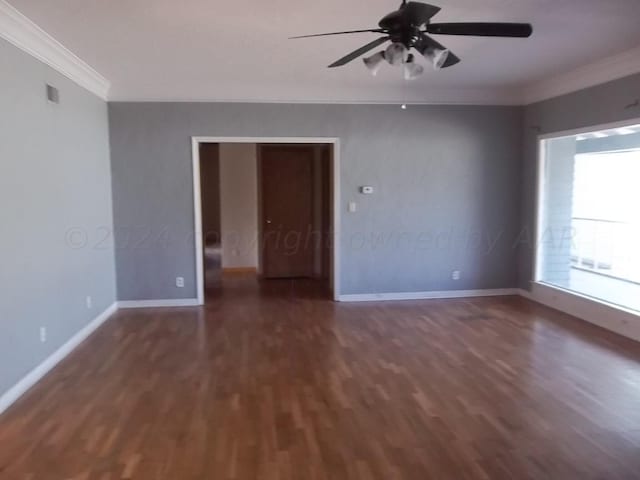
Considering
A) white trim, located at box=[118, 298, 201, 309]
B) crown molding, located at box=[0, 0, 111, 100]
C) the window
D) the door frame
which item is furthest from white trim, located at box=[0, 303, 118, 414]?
the window

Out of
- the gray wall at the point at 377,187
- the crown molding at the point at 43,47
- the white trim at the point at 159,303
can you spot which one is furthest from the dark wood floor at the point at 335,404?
the crown molding at the point at 43,47

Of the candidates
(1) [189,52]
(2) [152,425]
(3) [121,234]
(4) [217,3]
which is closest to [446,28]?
(4) [217,3]

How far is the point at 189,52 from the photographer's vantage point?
411cm

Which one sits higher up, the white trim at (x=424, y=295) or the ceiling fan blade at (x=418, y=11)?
the ceiling fan blade at (x=418, y=11)

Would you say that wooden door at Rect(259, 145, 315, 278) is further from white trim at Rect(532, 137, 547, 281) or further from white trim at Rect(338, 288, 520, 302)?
white trim at Rect(532, 137, 547, 281)

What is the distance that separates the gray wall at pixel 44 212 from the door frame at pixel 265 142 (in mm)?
1072

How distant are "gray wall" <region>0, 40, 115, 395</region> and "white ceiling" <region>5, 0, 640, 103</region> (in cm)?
49

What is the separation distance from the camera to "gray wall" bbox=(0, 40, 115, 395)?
124 inches

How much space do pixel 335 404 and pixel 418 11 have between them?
2.43m

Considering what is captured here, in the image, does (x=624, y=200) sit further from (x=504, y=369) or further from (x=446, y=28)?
(x=446, y=28)

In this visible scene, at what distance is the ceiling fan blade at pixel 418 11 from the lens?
231 cm

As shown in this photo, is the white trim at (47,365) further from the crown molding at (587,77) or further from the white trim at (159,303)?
the crown molding at (587,77)

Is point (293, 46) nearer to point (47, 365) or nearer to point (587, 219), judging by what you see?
point (47, 365)

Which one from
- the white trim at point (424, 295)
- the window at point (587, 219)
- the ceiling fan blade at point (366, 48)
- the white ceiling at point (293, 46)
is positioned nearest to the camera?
the ceiling fan blade at point (366, 48)
